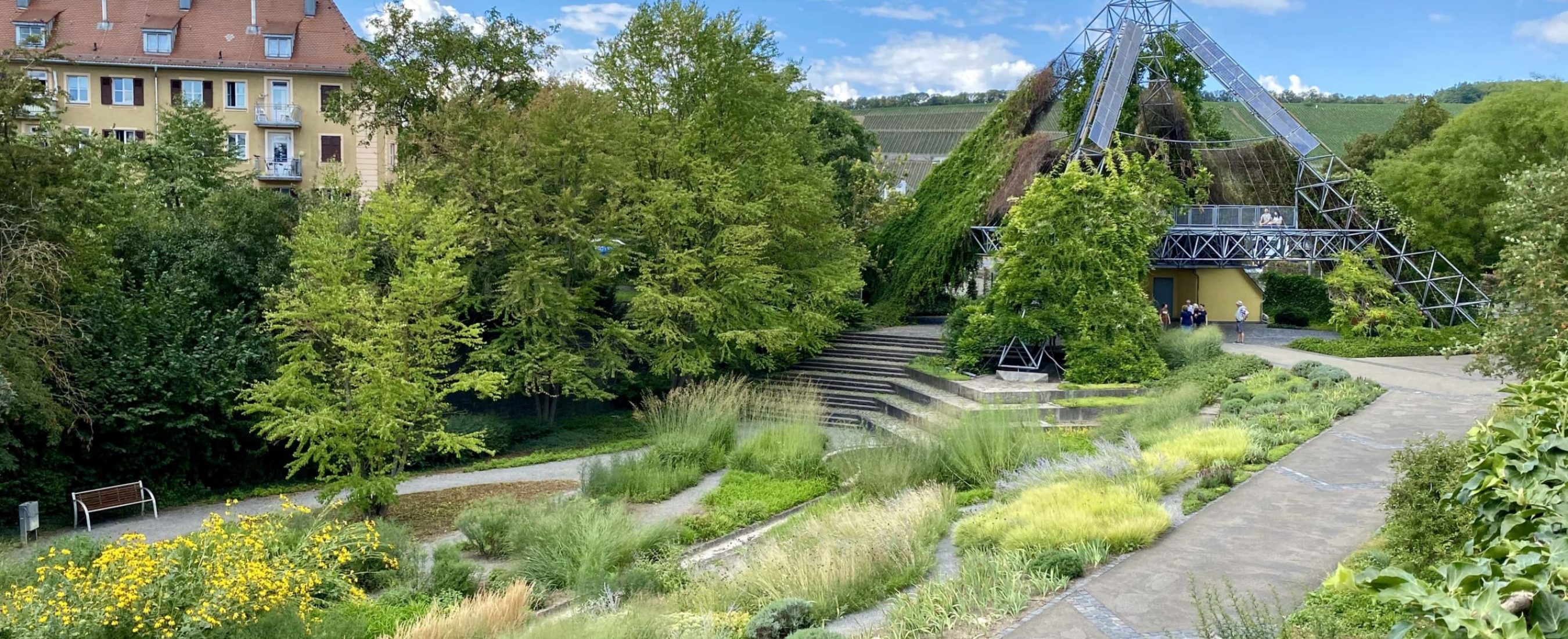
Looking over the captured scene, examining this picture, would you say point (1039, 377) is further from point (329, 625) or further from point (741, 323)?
point (329, 625)

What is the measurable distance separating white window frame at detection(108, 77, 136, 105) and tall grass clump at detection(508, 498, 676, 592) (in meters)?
37.5

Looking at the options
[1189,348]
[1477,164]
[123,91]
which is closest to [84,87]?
[123,91]

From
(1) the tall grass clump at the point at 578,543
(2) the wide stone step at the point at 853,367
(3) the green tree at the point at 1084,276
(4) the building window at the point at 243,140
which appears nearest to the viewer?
(1) the tall grass clump at the point at 578,543

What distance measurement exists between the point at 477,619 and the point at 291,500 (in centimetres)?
924

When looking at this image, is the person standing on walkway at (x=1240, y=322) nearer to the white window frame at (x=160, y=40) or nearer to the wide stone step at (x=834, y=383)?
the wide stone step at (x=834, y=383)

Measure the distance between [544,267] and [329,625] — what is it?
1217 cm

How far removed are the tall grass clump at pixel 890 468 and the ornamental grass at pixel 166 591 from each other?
6.42 m

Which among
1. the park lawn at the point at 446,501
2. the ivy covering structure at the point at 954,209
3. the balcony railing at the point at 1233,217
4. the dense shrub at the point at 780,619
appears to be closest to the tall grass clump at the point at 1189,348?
the balcony railing at the point at 1233,217

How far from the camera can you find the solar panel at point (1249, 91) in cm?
2750

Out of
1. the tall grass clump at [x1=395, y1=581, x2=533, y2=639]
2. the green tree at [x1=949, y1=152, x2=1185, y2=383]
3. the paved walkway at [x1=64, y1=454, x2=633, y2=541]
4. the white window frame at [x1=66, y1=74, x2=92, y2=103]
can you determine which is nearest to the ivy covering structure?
the green tree at [x1=949, y1=152, x2=1185, y2=383]

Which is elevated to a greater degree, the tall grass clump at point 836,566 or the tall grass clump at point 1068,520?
the tall grass clump at point 1068,520

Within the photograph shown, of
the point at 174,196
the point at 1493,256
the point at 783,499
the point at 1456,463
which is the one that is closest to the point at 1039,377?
the point at 783,499

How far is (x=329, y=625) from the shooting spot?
830cm

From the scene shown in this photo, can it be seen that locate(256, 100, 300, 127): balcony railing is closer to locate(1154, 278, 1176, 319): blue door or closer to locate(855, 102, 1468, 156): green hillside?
locate(1154, 278, 1176, 319): blue door
